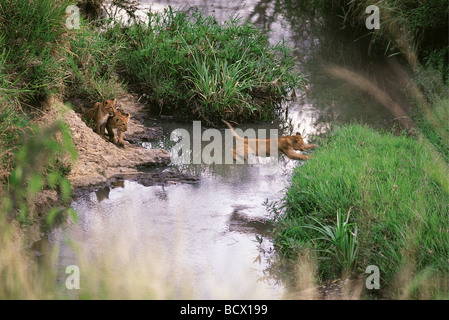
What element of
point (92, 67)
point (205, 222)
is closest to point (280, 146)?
point (205, 222)

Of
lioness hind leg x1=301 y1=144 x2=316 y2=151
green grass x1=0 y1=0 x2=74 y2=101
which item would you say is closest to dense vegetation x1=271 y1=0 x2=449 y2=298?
lioness hind leg x1=301 y1=144 x2=316 y2=151

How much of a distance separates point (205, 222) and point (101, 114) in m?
2.41

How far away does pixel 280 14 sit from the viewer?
1168cm

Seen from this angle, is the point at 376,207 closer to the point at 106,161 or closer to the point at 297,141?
the point at 297,141

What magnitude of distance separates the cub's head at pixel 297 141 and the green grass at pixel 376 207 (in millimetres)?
494

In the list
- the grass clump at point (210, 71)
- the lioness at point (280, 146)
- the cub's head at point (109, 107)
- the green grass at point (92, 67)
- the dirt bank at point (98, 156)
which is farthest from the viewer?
the grass clump at point (210, 71)

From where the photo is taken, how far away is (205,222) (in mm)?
5160

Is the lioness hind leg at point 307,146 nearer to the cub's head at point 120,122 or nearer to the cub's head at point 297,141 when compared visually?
the cub's head at point 297,141

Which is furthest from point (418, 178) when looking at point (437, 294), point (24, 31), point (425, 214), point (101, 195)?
point (24, 31)

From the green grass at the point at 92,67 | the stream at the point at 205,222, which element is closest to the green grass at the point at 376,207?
the stream at the point at 205,222

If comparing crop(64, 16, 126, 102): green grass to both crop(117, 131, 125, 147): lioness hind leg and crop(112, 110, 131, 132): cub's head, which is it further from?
crop(117, 131, 125, 147): lioness hind leg

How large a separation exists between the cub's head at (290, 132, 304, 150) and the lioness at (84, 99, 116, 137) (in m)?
2.16

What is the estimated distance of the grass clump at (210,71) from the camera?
7.77 m
